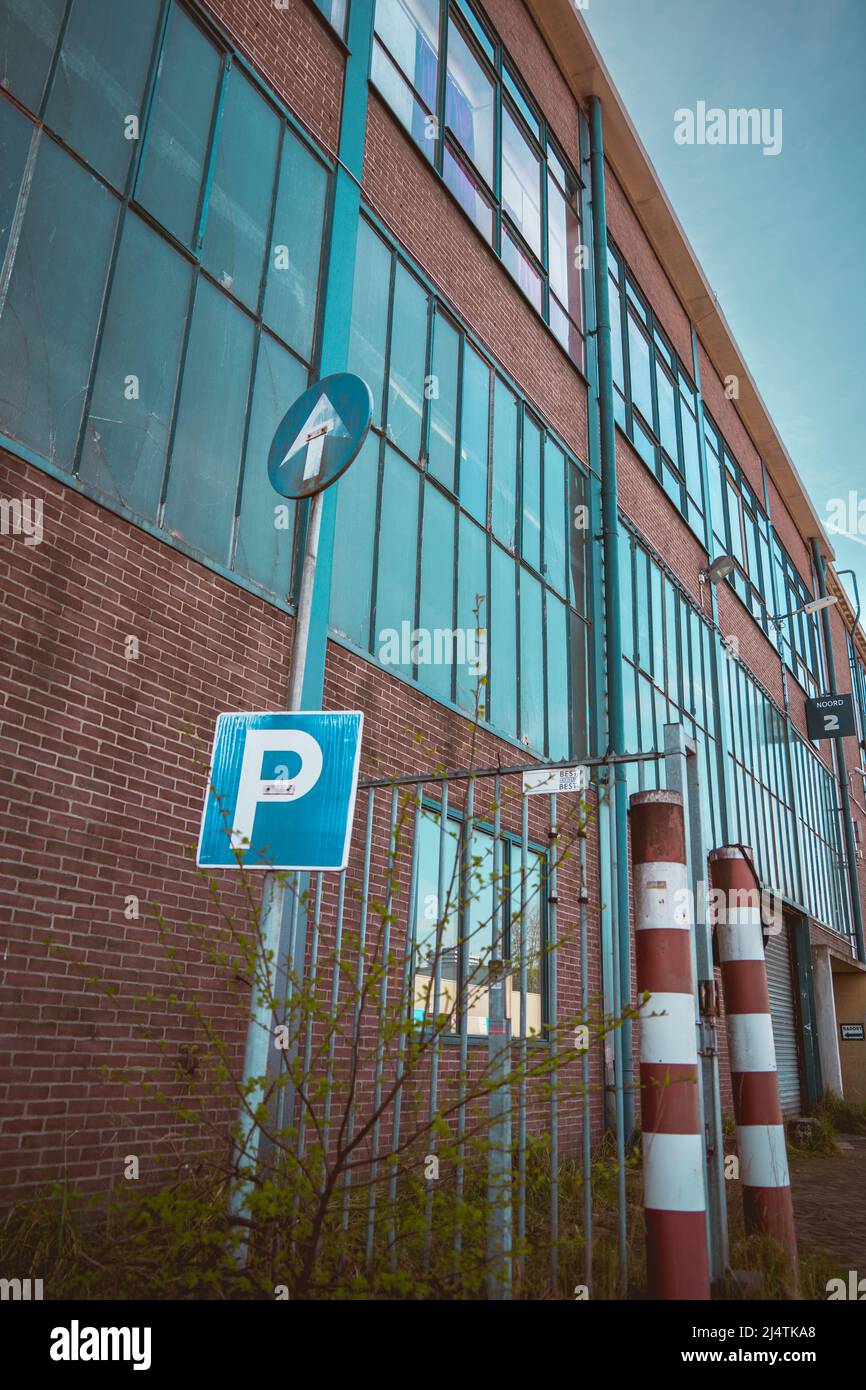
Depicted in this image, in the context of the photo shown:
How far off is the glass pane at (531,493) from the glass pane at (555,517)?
0.22m

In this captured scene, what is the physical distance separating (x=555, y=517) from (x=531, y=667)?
2.23 metres

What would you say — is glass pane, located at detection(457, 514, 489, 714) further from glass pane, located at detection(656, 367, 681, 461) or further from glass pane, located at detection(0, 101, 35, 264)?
glass pane, located at detection(656, 367, 681, 461)

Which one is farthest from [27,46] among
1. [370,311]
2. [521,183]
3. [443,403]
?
[521,183]

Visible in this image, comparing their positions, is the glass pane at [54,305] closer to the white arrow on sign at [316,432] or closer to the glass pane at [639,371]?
the white arrow on sign at [316,432]

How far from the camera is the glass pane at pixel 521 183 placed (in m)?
11.7

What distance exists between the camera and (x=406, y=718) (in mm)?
7895

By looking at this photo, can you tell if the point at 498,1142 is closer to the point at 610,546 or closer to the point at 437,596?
the point at 437,596

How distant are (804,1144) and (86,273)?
1287cm

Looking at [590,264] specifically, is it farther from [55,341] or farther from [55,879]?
[55,879]

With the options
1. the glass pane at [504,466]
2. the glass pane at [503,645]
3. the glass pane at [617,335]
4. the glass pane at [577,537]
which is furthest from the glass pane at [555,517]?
the glass pane at [617,335]

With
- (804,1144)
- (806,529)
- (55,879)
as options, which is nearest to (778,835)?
(804,1144)

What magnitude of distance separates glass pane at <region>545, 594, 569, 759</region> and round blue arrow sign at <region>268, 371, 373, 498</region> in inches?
257

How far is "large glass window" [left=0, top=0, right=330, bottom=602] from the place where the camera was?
17.5 ft

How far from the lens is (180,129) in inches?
259
